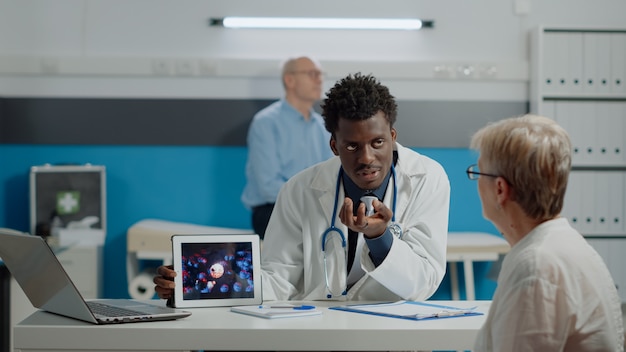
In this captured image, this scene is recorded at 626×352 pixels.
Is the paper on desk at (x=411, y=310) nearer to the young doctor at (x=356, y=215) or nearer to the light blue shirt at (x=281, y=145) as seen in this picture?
the young doctor at (x=356, y=215)

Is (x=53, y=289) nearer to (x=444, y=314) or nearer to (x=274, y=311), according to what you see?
(x=274, y=311)

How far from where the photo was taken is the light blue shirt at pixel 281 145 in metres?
4.39

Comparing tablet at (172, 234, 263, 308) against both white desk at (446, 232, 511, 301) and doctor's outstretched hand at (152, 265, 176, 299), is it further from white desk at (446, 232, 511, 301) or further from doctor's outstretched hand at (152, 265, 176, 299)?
white desk at (446, 232, 511, 301)

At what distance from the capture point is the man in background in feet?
14.4

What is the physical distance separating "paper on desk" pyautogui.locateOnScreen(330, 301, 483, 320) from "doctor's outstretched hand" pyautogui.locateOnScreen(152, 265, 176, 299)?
0.40 metres

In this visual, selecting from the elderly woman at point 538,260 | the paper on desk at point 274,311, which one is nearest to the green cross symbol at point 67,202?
the paper on desk at point 274,311

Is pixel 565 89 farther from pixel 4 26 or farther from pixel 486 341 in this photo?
pixel 486 341

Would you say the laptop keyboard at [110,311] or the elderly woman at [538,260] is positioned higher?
the elderly woman at [538,260]

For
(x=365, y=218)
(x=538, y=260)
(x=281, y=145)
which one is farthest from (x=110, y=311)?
(x=281, y=145)

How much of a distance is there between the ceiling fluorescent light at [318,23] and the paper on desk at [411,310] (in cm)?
291

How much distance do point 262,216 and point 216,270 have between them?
2.25 metres

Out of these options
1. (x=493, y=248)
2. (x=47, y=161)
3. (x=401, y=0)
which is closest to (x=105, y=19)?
(x=47, y=161)

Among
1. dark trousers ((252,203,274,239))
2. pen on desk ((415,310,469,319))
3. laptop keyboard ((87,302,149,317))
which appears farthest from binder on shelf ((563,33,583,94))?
laptop keyboard ((87,302,149,317))

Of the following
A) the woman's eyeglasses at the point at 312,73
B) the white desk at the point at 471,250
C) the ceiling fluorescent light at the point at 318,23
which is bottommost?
the white desk at the point at 471,250
